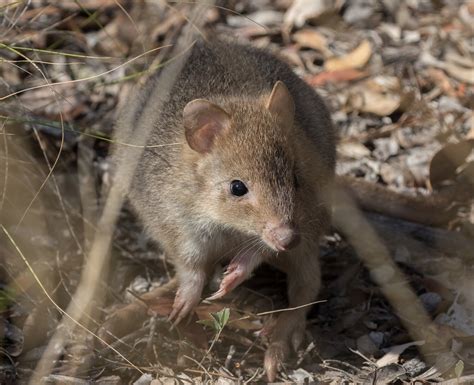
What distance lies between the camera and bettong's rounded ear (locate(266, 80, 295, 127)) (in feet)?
15.1

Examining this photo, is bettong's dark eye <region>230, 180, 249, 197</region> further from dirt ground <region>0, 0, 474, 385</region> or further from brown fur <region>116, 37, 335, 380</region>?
dirt ground <region>0, 0, 474, 385</region>

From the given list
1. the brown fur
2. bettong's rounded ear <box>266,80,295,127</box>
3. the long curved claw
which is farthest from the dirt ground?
bettong's rounded ear <box>266,80,295,127</box>

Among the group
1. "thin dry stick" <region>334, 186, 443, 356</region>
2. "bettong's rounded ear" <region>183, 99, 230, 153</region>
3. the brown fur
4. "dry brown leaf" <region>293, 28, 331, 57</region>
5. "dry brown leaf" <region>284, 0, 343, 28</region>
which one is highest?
"bettong's rounded ear" <region>183, 99, 230, 153</region>

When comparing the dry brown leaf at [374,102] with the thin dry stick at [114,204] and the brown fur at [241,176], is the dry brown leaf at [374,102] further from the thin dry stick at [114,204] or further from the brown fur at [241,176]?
the thin dry stick at [114,204]

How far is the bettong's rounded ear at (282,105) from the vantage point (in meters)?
4.60

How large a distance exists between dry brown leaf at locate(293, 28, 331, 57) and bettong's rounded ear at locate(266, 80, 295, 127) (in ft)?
10.3

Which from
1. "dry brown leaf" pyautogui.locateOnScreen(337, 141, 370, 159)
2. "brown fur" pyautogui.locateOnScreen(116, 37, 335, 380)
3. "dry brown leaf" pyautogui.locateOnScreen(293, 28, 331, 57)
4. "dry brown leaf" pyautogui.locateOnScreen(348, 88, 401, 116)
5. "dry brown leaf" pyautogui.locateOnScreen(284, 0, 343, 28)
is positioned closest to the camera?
"brown fur" pyautogui.locateOnScreen(116, 37, 335, 380)

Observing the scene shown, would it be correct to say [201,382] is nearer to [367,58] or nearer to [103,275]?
[103,275]

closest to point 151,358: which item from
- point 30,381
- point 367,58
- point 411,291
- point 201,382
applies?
point 201,382

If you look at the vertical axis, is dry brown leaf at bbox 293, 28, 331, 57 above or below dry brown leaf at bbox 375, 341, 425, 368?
above

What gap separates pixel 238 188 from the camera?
4.49m

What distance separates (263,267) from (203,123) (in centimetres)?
144

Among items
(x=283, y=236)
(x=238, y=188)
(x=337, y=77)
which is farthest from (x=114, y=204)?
(x=337, y=77)

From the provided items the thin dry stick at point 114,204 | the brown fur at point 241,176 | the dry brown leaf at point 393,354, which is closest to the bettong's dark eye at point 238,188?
the brown fur at point 241,176
